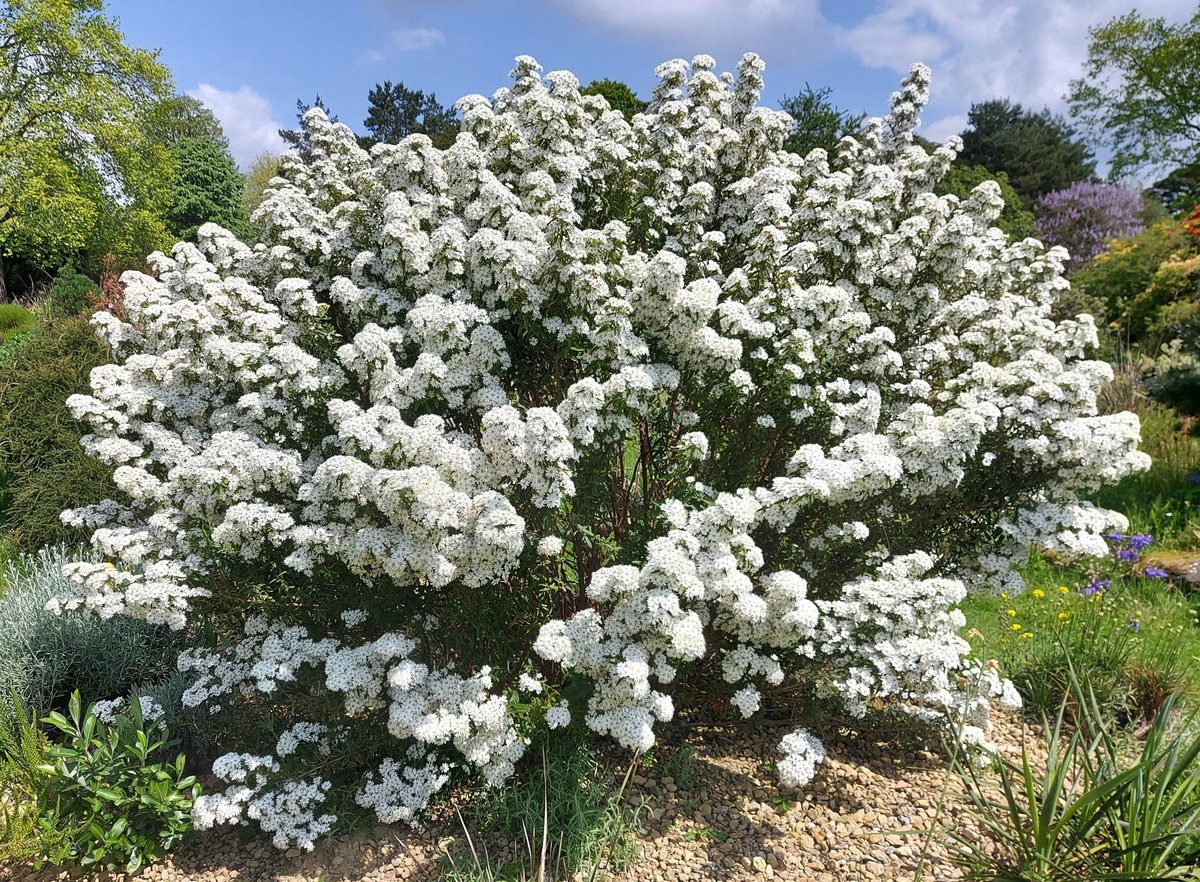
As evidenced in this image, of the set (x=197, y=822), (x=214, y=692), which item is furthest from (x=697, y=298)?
(x=197, y=822)

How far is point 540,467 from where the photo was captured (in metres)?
3.29

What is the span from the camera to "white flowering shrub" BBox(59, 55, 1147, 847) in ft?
11.0

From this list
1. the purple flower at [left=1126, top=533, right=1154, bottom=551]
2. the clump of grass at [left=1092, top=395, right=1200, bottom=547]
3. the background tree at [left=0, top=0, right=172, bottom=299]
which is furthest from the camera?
the background tree at [left=0, top=0, right=172, bottom=299]

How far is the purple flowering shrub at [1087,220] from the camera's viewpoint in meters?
21.8

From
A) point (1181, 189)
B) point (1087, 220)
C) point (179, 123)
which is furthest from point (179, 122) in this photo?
point (1181, 189)

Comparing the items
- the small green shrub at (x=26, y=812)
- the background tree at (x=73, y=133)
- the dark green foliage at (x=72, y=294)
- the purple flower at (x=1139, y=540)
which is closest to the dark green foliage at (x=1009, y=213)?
the purple flower at (x=1139, y=540)

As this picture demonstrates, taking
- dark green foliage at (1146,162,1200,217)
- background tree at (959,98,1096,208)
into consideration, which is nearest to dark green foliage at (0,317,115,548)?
dark green foliage at (1146,162,1200,217)

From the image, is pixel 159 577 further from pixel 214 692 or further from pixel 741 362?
pixel 741 362

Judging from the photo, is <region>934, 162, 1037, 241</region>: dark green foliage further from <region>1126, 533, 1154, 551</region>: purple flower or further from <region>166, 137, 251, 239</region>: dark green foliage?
<region>166, 137, 251, 239</region>: dark green foliage

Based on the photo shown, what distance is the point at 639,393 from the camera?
3646 millimetres

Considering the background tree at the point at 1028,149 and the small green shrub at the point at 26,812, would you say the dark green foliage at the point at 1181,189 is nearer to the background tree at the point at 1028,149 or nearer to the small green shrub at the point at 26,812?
the background tree at the point at 1028,149

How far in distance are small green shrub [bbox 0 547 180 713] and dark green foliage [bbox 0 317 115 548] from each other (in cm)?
157

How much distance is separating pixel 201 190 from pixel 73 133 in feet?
20.1

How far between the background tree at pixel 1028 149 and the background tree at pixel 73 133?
3337 cm
